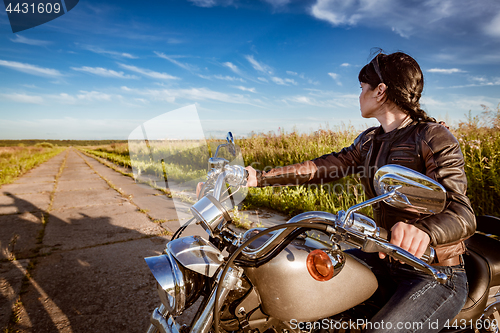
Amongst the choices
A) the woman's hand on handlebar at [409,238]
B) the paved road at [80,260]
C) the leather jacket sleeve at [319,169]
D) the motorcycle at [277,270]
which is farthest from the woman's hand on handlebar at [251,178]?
the paved road at [80,260]

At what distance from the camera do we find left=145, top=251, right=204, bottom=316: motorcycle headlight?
3.25ft

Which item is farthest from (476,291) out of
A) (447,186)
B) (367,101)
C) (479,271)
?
(367,101)

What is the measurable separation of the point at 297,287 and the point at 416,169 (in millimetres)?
934

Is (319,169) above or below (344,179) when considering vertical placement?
above

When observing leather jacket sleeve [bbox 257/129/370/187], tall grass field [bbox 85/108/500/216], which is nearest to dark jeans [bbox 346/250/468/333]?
leather jacket sleeve [bbox 257/129/370/187]

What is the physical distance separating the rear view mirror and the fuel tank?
386mm

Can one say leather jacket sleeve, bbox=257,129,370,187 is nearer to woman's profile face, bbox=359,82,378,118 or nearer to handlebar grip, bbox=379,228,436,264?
woman's profile face, bbox=359,82,378,118

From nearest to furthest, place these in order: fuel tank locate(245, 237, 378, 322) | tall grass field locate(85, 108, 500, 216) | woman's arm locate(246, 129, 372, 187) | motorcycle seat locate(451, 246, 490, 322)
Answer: fuel tank locate(245, 237, 378, 322) < motorcycle seat locate(451, 246, 490, 322) < woman's arm locate(246, 129, 372, 187) < tall grass field locate(85, 108, 500, 216)

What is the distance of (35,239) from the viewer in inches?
153

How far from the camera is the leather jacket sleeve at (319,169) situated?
5.85 ft

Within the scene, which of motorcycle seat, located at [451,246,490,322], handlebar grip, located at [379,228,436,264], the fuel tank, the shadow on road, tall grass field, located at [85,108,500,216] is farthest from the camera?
tall grass field, located at [85,108,500,216]

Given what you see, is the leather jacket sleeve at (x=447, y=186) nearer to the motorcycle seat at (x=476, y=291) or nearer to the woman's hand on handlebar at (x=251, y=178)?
the motorcycle seat at (x=476, y=291)

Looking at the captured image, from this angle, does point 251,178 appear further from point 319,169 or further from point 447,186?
point 447,186

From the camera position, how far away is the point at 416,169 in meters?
1.50
